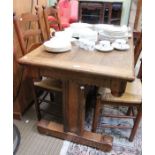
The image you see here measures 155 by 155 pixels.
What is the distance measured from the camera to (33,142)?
5.41ft

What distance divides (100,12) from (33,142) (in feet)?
12.9

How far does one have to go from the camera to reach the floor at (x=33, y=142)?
5.13ft

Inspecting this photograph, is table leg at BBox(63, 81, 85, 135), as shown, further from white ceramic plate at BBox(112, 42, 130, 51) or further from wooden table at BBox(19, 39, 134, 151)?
white ceramic plate at BBox(112, 42, 130, 51)

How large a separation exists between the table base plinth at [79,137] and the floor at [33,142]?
2.3 inches

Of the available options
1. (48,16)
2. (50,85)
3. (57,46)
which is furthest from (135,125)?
(48,16)

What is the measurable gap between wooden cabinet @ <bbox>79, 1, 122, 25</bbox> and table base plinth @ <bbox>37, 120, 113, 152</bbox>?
3.73 m

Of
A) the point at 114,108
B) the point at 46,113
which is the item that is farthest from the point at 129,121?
the point at 46,113

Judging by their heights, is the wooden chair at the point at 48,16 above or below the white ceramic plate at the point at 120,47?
above

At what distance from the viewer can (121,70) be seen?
1178 millimetres

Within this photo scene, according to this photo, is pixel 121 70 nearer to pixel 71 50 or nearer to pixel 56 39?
pixel 71 50

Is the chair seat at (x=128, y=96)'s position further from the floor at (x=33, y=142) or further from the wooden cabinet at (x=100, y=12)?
the wooden cabinet at (x=100, y=12)

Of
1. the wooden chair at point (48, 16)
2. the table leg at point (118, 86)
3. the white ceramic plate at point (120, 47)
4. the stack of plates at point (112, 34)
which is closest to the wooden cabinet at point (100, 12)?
the wooden chair at point (48, 16)

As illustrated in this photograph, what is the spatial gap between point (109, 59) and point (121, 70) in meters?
0.19

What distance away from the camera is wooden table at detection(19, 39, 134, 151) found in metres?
1.19
